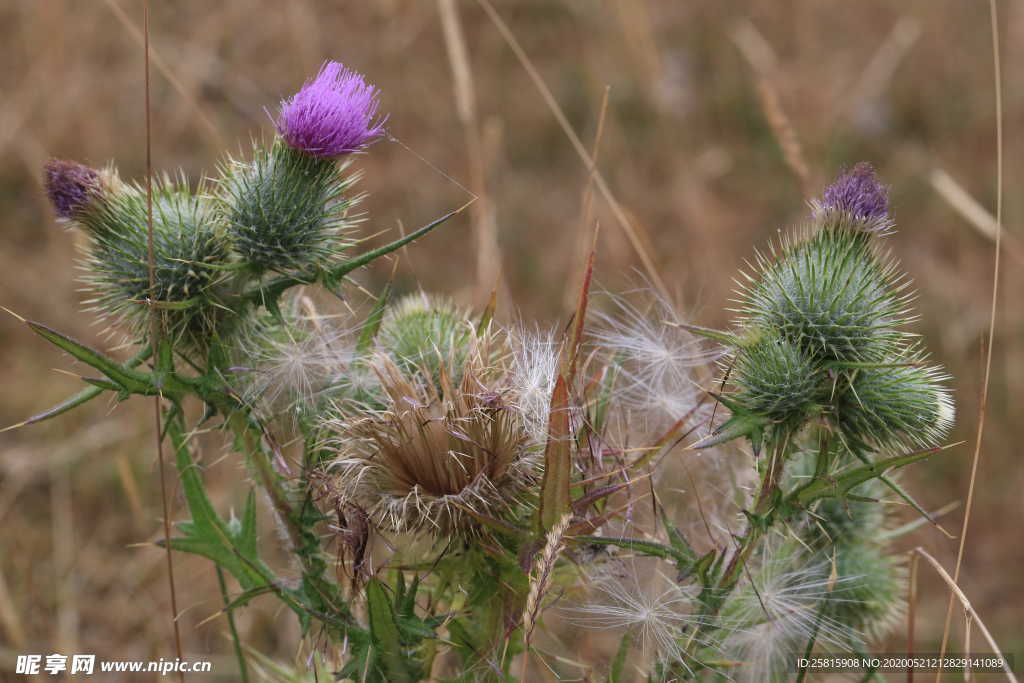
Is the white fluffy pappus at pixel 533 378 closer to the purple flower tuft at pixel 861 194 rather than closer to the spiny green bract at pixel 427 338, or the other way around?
the spiny green bract at pixel 427 338

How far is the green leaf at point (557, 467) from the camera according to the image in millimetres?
2182

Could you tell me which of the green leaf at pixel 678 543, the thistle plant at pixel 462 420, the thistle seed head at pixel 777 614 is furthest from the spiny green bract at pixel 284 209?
the thistle seed head at pixel 777 614

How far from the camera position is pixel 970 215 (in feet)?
13.3

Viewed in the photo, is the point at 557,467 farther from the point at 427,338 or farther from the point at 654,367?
the point at 654,367

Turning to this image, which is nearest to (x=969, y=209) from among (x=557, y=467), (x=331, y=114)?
(x=557, y=467)

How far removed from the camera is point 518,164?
788 cm

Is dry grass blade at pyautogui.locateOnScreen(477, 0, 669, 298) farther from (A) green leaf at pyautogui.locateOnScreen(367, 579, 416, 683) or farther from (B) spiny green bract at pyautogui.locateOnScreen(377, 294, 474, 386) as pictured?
(A) green leaf at pyautogui.locateOnScreen(367, 579, 416, 683)

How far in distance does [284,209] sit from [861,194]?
1.56 m

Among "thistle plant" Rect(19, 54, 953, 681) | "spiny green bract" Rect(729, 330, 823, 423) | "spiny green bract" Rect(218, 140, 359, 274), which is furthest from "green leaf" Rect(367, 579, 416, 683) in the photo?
"spiny green bract" Rect(729, 330, 823, 423)

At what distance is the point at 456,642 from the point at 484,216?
90.7 inches

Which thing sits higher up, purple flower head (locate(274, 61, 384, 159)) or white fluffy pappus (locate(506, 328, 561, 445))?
purple flower head (locate(274, 61, 384, 159))

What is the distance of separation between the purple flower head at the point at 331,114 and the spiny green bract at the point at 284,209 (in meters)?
0.10

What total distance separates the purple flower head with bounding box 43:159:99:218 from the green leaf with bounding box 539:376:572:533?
1470mm

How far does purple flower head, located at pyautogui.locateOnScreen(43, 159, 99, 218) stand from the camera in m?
2.62
